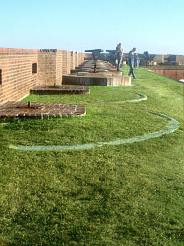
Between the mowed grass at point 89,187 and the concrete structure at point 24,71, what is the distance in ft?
7.02

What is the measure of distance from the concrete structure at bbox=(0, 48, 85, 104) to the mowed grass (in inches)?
84.2

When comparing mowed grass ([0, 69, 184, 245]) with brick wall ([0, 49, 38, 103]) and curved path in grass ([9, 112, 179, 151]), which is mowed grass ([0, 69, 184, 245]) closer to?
curved path in grass ([9, 112, 179, 151])

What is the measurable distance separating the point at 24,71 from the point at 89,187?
7214 mm

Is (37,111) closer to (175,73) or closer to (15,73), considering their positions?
(15,73)

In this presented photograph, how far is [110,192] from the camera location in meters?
5.75

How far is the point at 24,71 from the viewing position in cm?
1255

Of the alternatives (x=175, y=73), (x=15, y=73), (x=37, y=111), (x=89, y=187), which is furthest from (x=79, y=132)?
(x=175, y=73)

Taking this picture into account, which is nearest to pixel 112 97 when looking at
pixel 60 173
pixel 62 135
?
pixel 62 135

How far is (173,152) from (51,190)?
2658 millimetres

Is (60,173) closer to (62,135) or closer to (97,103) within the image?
(62,135)

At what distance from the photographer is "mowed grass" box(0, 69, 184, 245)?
4855 millimetres

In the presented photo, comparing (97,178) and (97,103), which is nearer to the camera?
(97,178)

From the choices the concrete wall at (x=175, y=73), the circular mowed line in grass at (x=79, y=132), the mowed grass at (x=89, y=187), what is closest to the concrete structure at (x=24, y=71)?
the circular mowed line in grass at (x=79, y=132)

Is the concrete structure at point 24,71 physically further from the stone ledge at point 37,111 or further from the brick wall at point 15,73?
the stone ledge at point 37,111
